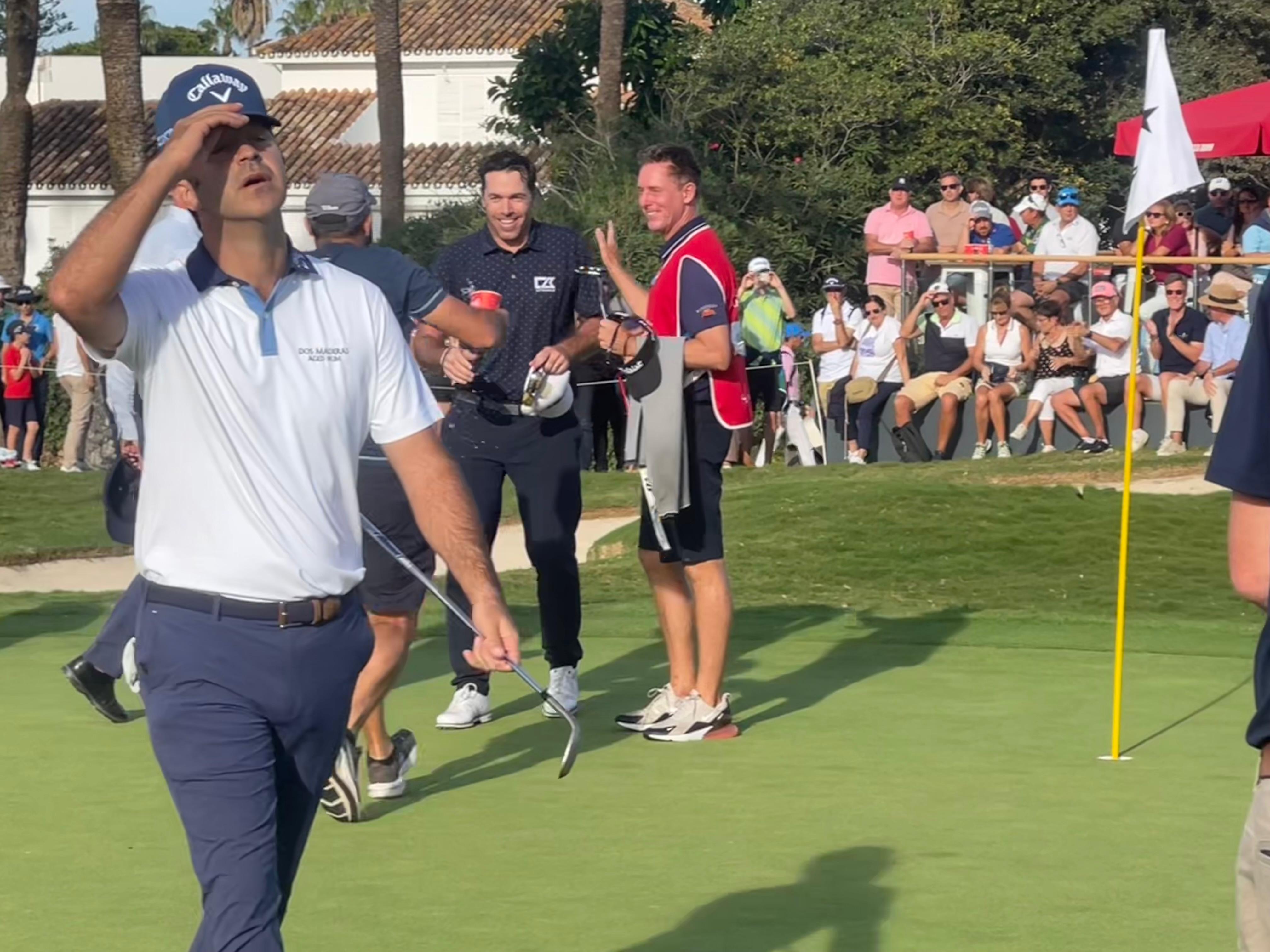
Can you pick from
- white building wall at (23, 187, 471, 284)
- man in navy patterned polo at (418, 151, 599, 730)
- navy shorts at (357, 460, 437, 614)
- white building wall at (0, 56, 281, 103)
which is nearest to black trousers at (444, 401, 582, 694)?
man in navy patterned polo at (418, 151, 599, 730)

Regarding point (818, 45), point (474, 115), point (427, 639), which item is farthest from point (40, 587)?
point (474, 115)

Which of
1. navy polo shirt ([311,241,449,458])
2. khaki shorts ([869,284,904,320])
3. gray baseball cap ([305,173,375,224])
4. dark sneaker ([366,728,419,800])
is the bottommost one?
dark sneaker ([366,728,419,800])

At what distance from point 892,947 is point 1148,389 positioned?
543 inches

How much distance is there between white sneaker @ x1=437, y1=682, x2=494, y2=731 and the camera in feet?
28.2

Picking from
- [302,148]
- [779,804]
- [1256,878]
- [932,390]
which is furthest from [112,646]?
[302,148]

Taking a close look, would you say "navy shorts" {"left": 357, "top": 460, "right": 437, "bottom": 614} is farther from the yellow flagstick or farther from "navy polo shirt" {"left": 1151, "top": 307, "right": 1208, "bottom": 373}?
"navy polo shirt" {"left": 1151, "top": 307, "right": 1208, "bottom": 373}

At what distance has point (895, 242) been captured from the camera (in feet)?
68.9

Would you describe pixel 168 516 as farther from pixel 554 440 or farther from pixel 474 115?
pixel 474 115

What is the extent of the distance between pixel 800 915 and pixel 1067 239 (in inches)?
596

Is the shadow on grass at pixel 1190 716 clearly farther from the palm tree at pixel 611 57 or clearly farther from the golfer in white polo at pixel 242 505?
the palm tree at pixel 611 57

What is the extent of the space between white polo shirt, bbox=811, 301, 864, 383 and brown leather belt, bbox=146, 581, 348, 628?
16.4 metres

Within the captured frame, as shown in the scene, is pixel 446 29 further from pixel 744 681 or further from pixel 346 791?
pixel 346 791

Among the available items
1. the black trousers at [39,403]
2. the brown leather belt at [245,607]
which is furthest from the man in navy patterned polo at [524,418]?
the black trousers at [39,403]

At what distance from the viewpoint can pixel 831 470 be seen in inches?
688
